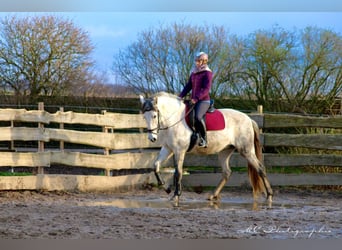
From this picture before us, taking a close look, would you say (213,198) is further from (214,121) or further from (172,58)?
(172,58)

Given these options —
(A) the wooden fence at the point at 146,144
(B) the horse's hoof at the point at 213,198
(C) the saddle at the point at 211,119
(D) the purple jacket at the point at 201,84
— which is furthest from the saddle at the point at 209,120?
(A) the wooden fence at the point at 146,144

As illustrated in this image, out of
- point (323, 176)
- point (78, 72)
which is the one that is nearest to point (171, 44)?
point (78, 72)

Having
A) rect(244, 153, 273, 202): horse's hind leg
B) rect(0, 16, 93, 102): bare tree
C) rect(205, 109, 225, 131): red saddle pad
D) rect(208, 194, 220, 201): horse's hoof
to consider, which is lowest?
rect(208, 194, 220, 201): horse's hoof

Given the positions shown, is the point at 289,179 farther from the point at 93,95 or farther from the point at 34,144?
the point at 34,144

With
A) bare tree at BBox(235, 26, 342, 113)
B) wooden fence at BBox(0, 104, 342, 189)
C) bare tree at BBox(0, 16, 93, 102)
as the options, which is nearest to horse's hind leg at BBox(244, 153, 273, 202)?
wooden fence at BBox(0, 104, 342, 189)

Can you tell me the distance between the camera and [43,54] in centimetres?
1211

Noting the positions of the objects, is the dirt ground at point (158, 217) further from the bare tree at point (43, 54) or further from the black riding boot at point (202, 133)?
the bare tree at point (43, 54)

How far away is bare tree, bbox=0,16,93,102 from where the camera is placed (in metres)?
11.9

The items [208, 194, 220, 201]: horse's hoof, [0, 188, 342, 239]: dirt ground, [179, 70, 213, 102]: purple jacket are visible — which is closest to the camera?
[0, 188, 342, 239]: dirt ground

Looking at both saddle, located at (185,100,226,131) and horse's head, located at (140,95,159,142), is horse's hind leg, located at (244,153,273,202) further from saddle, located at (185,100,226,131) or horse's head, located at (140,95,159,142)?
horse's head, located at (140,95,159,142)

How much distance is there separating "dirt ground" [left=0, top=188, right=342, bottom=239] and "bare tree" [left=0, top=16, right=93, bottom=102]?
4840 millimetres

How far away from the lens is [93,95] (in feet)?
40.8

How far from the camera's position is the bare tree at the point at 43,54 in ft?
38.9

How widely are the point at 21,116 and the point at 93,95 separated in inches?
183
